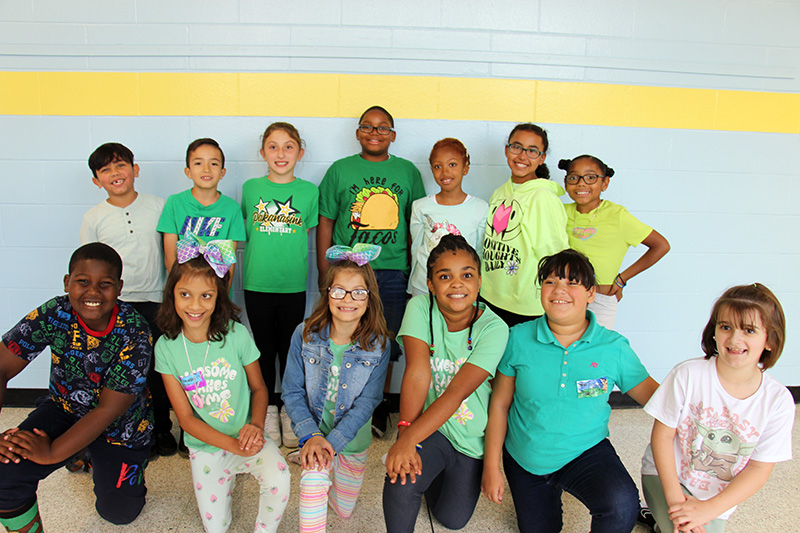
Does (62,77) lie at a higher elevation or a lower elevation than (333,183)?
higher

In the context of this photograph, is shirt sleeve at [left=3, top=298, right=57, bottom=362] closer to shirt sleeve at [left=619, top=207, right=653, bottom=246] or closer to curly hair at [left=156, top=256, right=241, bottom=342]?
curly hair at [left=156, top=256, right=241, bottom=342]

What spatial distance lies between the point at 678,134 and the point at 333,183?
1987 mm

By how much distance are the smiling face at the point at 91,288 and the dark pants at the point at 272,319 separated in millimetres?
747

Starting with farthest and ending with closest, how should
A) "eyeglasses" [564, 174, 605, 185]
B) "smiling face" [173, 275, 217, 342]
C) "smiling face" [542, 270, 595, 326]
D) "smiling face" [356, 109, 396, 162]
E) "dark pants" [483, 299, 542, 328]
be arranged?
"smiling face" [356, 109, 396, 162], "eyeglasses" [564, 174, 605, 185], "dark pants" [483, 299, 542, 328], "smiling face" [173, 275, 217, 342], "smiling face" [542, 270, 595, 326]

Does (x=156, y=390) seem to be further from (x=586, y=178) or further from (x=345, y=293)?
(x=586, y=178)

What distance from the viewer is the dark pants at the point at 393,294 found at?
2439mm

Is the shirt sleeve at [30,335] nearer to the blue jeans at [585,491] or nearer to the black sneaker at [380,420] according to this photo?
the black sneaker at [380,420]

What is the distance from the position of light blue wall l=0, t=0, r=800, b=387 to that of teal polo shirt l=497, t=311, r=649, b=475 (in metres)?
1.26

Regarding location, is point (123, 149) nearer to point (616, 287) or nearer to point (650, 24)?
point (616, 287)

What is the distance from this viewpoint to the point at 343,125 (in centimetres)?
258

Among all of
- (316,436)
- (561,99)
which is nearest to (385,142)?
(561,99)

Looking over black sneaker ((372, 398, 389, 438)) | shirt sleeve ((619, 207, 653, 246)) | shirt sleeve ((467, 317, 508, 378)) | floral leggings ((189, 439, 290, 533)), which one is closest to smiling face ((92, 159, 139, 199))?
floral leggings ((189, 439, 290, 533))

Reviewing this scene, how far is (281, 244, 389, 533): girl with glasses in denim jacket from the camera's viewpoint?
176 centimetres

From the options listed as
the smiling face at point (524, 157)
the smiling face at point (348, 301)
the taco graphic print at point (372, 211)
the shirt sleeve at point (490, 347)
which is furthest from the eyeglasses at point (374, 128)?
the shirt sleeve at point (490, 347)
